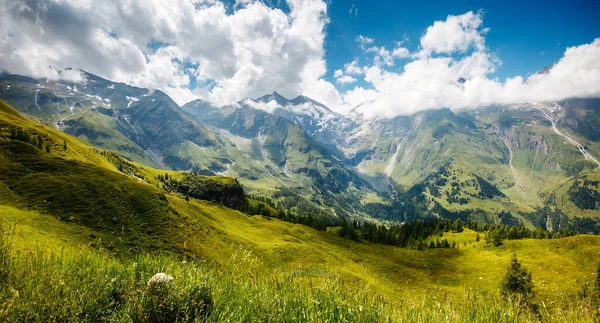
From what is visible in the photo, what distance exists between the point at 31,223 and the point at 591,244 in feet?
464

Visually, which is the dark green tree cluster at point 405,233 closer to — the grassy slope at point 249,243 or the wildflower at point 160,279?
the grassy slope at point 249,243

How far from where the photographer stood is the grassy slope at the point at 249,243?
4878cm

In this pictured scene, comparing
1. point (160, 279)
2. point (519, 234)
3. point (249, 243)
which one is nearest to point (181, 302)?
point (160, 279)

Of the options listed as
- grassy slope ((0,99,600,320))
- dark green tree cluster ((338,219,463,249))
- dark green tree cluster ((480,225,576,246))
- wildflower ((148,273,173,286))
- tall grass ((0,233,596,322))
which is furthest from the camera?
dark green tree cluster ((338,219,463,249))

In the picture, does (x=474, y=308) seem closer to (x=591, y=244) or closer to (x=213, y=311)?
(x=213, y=311)

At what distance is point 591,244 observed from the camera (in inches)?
3605

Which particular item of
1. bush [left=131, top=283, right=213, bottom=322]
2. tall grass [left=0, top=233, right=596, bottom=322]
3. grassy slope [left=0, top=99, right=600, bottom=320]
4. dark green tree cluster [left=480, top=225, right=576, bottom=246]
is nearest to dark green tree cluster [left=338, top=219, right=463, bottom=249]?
dark green tree cluster [left=480, top=225, right=576, bottom=246]

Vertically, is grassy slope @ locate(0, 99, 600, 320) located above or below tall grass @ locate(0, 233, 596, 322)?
below

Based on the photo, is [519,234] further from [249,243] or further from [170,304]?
[170,304]

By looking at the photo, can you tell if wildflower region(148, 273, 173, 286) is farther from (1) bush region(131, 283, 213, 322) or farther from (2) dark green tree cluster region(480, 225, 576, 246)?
(2) dark green tree cluster region(480, 225, 576, 246)

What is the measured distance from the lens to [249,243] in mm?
81750

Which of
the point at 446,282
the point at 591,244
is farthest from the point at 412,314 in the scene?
the point at 591,244

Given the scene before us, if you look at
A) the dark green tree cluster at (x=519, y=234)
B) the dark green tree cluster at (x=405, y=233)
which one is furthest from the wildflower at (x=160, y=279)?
the dark green tree cluster at (x=519, y=234)

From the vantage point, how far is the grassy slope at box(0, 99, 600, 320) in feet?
160
